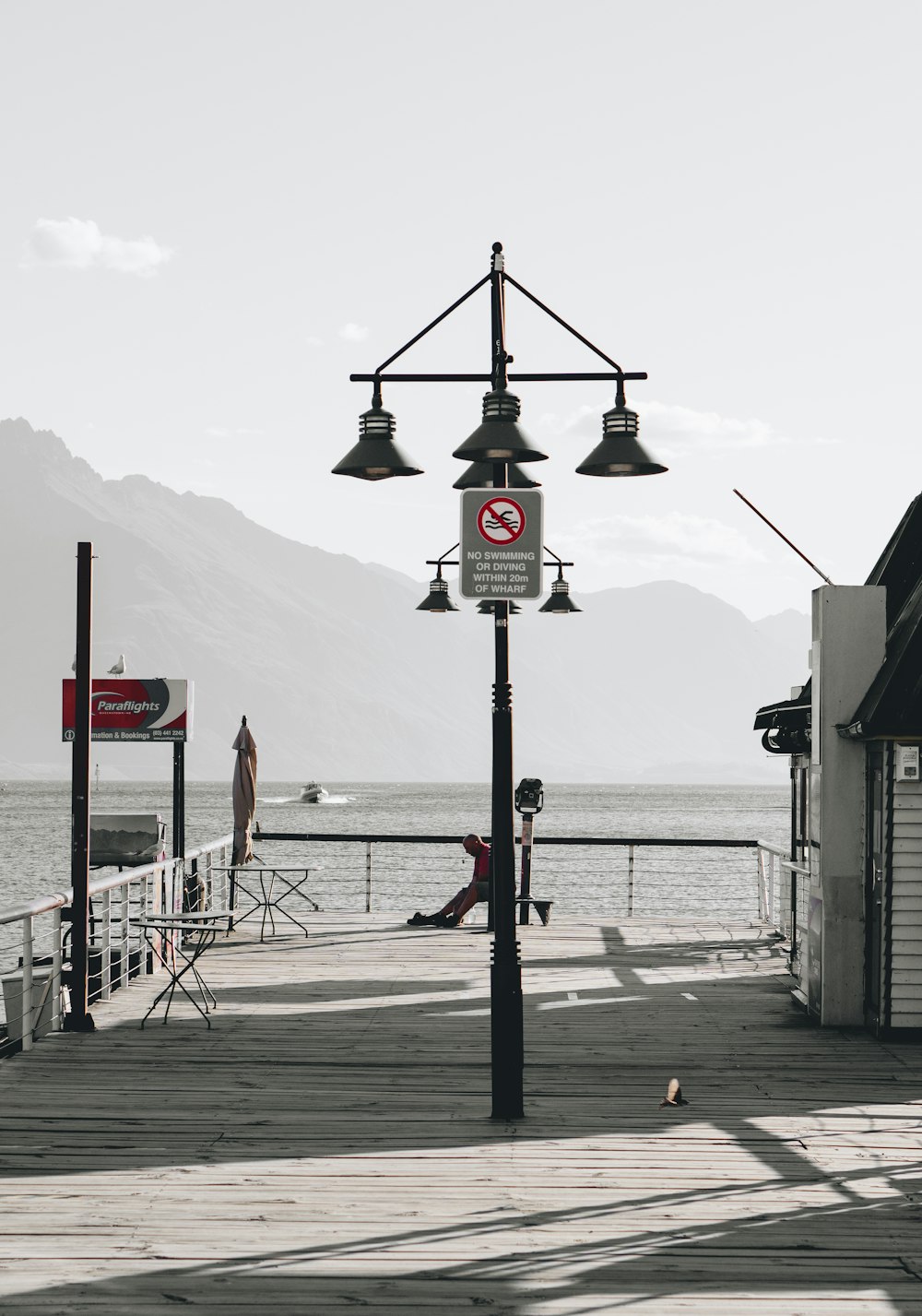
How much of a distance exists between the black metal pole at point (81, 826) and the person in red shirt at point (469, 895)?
629 centimetres

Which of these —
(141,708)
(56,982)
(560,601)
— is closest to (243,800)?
(141,708)

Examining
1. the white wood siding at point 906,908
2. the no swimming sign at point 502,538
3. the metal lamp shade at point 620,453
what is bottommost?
the white wood siding at point 906,908

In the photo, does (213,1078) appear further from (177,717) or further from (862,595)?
(177,717)

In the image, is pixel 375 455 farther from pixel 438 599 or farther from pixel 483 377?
pixel 438 599

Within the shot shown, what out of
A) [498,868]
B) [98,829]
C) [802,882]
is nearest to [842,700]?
[802,882]

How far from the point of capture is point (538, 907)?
17.5 meters

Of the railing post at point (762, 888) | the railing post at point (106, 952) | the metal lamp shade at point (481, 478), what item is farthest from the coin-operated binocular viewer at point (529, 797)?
the metal lamp shade at point (481, 478)

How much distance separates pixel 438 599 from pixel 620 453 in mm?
11189

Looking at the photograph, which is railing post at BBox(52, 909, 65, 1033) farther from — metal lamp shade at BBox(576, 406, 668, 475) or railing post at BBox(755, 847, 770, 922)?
railing post at BBox(755, 847, 770, 922)

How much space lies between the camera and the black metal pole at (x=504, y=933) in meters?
8.12

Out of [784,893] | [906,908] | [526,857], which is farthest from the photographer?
[526,857]

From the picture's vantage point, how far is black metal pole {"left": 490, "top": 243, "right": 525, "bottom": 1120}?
26.7 feet

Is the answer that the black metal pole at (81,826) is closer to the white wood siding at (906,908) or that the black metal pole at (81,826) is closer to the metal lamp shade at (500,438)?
the metal lamp shade at (500,438)

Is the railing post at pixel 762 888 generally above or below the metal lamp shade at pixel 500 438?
below
